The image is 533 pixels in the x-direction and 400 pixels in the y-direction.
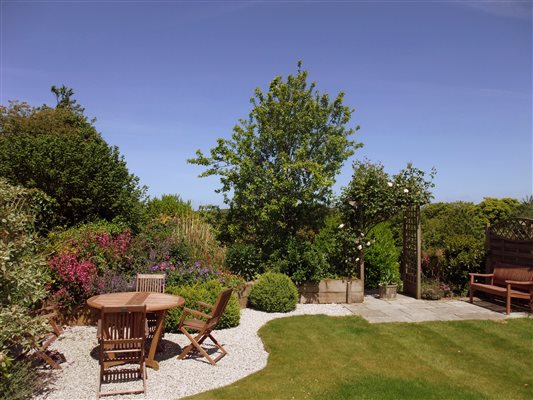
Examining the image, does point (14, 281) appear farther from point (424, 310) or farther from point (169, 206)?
point (169, 206)

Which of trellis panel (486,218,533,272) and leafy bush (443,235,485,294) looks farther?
leafy bush (443,235,485,294)

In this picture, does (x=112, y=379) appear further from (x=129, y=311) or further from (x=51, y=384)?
(x=129, y=311)

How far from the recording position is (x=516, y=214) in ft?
47.7

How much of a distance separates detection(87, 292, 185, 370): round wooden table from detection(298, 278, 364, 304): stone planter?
167 inches

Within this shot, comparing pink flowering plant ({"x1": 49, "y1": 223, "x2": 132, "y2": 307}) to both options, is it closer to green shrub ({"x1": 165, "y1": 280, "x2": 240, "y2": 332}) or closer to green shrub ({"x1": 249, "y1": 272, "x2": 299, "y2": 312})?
green shrub ({"x1": 165, "y1": 280, "x2": 240, "y2": 332})

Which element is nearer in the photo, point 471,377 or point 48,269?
point 471,377

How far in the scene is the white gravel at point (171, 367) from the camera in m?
4.90

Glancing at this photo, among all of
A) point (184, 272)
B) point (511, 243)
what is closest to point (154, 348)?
point (184, 272)

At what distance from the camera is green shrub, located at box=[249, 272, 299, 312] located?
8.76 m

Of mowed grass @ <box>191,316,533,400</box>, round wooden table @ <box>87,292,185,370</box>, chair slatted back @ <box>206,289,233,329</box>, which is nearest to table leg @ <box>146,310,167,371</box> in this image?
round wooden table @ <box>87,292,185,370</box>

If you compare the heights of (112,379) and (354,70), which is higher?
(354,70)

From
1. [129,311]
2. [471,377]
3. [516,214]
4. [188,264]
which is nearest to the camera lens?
[129,311]

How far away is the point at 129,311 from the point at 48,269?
3380 millimetres

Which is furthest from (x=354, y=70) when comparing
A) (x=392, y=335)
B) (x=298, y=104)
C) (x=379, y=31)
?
(x=392, y=335)
